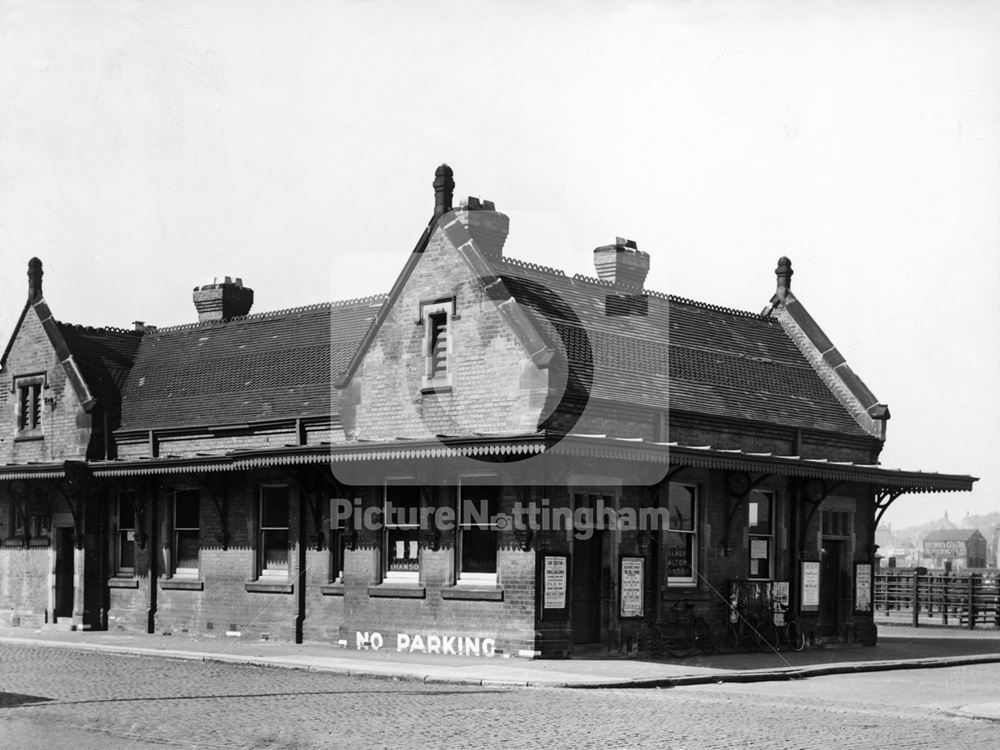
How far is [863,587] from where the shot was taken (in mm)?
29125

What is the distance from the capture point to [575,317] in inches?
1009

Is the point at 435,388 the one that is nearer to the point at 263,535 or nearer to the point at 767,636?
the point at 263,535

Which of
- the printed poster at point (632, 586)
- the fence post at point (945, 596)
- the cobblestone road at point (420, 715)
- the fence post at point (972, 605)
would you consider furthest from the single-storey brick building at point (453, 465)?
the fence post at point (945, 596)

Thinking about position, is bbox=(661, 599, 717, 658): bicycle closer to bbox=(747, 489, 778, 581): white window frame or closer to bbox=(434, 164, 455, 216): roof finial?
bbox=(747, 489, 778, 581): white window frame

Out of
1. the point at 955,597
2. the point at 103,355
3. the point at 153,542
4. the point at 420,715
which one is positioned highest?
the point at 103,355

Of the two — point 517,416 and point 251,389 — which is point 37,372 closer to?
point 251,389

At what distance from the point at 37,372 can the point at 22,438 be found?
60.1 inches

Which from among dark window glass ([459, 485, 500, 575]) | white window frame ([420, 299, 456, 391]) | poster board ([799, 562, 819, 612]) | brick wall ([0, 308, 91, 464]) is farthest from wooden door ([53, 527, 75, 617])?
poster board ([799, 562, 819, 612])

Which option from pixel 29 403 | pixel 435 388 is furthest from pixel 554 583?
pixel 29 403

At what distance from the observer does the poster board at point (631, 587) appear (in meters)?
23.6

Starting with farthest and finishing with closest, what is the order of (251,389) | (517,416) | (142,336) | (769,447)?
(142,336) < (251,389) < (769,447) < (517,416)

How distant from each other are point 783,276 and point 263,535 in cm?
1389

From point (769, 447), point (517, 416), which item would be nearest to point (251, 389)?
point (517, 416)

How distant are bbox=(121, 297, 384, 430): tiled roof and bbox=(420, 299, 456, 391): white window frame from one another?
102 inches
